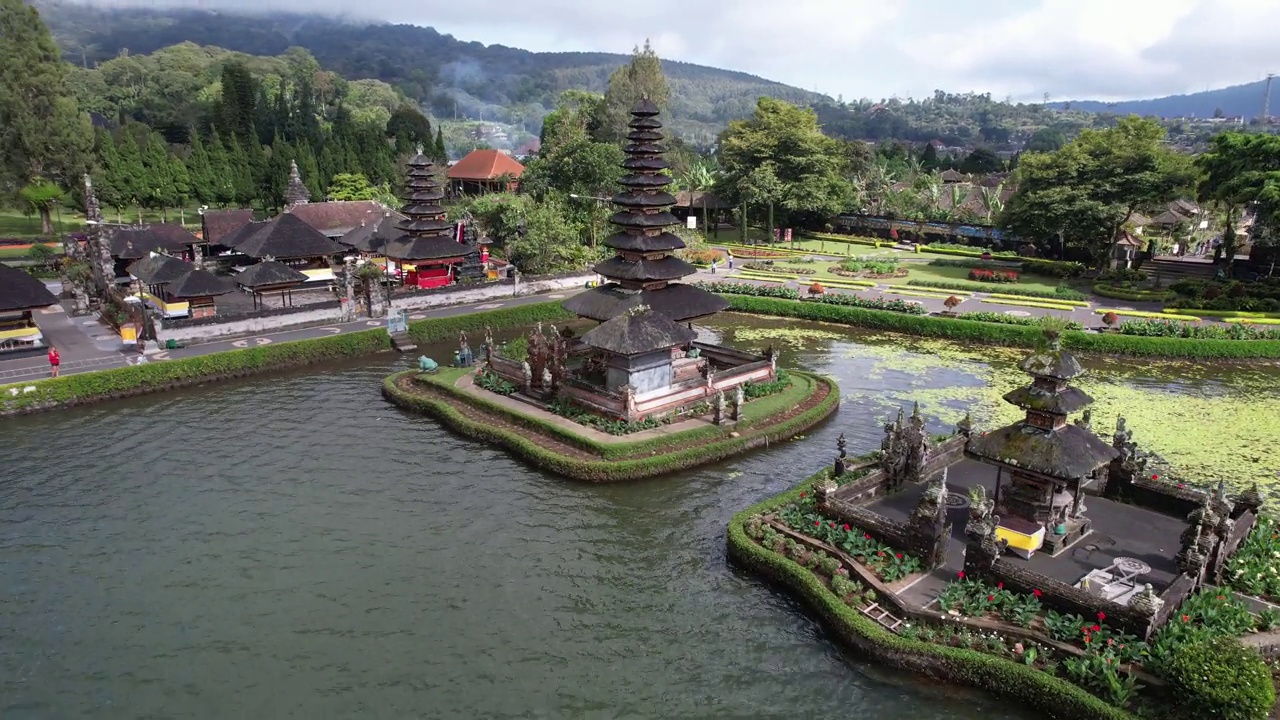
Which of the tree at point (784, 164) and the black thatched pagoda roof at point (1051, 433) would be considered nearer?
the black thatched pagoda roof at point (1051, 433)

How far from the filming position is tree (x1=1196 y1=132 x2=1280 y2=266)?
43.9 metres

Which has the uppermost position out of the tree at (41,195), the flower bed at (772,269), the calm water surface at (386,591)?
the tree at (41,195)

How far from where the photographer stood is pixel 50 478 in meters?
24.0

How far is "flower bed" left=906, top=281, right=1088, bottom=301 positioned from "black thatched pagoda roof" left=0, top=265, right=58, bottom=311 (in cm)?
4760

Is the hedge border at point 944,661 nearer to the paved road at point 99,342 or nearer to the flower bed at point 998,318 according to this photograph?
the flower bed at point 998,318

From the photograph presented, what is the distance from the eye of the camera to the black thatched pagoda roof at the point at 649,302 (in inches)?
1275

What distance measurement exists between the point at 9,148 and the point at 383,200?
92.2 ft

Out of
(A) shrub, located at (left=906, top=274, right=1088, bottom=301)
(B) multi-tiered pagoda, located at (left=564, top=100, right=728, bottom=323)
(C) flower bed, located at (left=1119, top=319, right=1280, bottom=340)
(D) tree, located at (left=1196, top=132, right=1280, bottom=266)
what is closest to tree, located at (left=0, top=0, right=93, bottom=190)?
(B) multi-tiered pagoda, located at (left=564, top=100, right=728, bottom=323)

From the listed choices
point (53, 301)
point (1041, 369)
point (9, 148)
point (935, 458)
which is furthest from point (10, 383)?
point (9, 148)

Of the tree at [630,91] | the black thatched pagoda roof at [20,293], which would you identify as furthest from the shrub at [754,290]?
the tree at [630,91]

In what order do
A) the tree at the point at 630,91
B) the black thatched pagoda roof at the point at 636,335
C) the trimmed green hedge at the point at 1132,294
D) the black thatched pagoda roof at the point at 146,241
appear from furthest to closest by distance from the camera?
the tree at the point at 630,91, the black thatched pagoda roof at the point at 146,241, the trimmed green hedge at the point at 1132,294, the black thatched pagoda roof at the point at 636,335

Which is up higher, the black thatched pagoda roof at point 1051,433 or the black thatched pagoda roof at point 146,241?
the black thatched pagoda roof at point 146,241

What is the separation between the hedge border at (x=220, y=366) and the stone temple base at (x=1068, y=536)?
30.6 m

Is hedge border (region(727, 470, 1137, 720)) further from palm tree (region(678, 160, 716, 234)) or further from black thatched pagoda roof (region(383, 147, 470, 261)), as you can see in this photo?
palm tree (region(678, 160, 716, 234))
